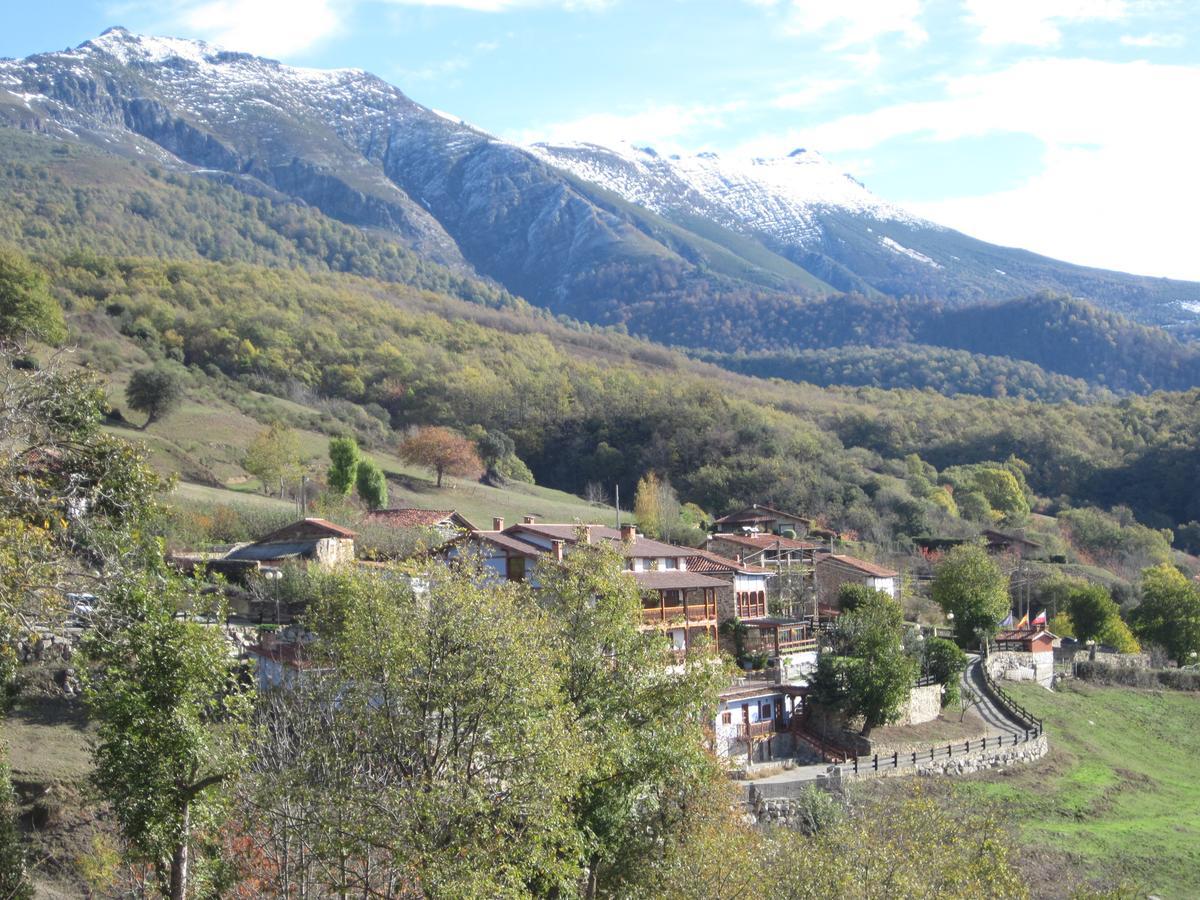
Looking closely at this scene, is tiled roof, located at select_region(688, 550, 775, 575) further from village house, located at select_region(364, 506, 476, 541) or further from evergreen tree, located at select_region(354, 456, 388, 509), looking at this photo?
evergreen tree, located at select_region(354, 456, 388, 509)

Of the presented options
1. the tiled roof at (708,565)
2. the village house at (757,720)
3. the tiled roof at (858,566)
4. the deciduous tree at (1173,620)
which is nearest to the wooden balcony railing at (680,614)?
the tiled roof at (708,565)

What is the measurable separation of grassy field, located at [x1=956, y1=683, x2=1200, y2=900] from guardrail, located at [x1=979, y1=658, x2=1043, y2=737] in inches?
32.6

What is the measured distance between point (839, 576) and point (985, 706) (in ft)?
33.8

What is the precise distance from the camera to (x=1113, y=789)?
120 ft

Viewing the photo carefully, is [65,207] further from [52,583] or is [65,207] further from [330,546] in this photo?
[52,583]

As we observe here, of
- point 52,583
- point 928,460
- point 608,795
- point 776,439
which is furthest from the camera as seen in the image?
point 928,460

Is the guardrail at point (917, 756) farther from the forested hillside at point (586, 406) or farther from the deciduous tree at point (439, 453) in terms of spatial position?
the forested hillside at point (586, 406)

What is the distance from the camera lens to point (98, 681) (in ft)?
47.6

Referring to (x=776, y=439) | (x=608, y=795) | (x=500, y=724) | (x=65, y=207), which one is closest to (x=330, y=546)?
(x=608, y=795)

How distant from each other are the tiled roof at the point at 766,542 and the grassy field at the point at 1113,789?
12.1 metres

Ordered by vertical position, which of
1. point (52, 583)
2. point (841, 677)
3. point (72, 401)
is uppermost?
point (72, 401)

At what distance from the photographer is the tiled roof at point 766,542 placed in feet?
179

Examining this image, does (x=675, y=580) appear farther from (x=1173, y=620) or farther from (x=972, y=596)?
(x=1173, y=620)

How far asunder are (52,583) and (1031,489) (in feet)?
385
